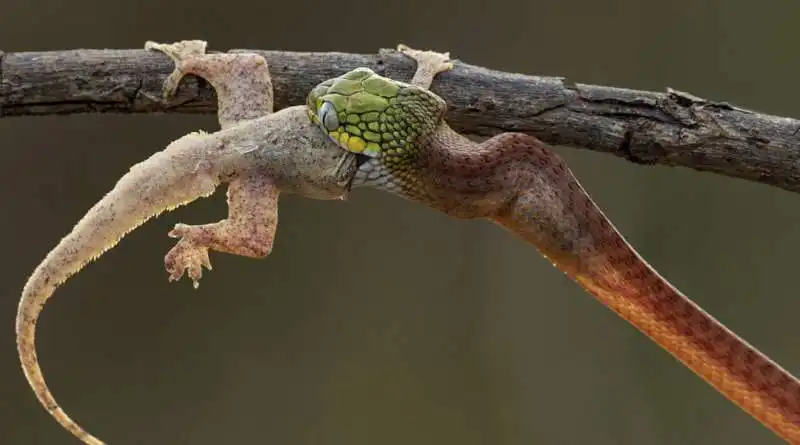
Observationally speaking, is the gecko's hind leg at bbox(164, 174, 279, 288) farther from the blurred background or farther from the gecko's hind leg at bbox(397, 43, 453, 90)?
the blurred background

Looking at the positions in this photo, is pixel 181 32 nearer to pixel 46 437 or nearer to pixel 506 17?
pixel 506 17

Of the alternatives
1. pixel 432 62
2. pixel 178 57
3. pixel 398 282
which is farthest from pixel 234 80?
pixel 398 282

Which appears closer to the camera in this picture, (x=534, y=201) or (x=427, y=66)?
(x=534, y=201)

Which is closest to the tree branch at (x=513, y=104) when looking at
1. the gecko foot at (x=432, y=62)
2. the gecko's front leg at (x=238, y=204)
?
the gecko foot at (x=432, y=62)

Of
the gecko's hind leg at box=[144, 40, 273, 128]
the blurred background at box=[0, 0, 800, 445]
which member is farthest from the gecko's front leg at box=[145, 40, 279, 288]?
A: the blurred background at box=[0, 0, 800, 445]

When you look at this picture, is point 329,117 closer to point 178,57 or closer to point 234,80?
point 234,80

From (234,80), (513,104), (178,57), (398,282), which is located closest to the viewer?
(234,80)

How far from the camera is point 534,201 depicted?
7.09 feet

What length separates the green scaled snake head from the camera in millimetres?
2180

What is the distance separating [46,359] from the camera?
15.8 ft

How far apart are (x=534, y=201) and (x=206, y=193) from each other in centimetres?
83

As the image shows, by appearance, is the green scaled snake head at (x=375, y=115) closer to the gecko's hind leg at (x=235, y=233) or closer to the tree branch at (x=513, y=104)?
the gecko's hind leg at (x=235, y=233)

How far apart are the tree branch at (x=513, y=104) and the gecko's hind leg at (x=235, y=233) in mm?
550

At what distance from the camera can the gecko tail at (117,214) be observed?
6.70 feet
